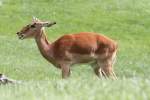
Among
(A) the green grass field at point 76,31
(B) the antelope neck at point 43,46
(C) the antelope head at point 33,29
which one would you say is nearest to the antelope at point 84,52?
(B) the antelope neck at point 43,46

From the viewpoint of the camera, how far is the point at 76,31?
126 ft

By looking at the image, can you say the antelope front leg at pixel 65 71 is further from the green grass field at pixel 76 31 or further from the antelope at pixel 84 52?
the green grass field at pixel 76 31

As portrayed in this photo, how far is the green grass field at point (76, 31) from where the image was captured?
7.83 metres

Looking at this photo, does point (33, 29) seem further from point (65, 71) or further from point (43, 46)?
point (65, 71)

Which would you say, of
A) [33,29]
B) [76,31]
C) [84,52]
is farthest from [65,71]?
[76,31]

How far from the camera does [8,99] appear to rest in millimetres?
7543

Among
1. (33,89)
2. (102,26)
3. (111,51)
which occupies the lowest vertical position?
(102,26)

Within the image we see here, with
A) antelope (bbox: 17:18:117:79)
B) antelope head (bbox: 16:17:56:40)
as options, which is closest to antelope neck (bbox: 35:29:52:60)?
antelope (bbox: 17:18:117:79)

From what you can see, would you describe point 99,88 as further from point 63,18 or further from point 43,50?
point 63,18

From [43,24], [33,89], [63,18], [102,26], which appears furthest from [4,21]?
[33,89]

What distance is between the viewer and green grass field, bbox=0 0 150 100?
7.83 meters

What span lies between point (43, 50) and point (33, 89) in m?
7.58

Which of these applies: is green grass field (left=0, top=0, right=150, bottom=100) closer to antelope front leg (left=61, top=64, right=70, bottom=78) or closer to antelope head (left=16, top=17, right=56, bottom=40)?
antelope front leg (left=61, top=64, right=70, bottom=78)

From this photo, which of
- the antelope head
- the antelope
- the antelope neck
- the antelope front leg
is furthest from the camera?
the antelope head
